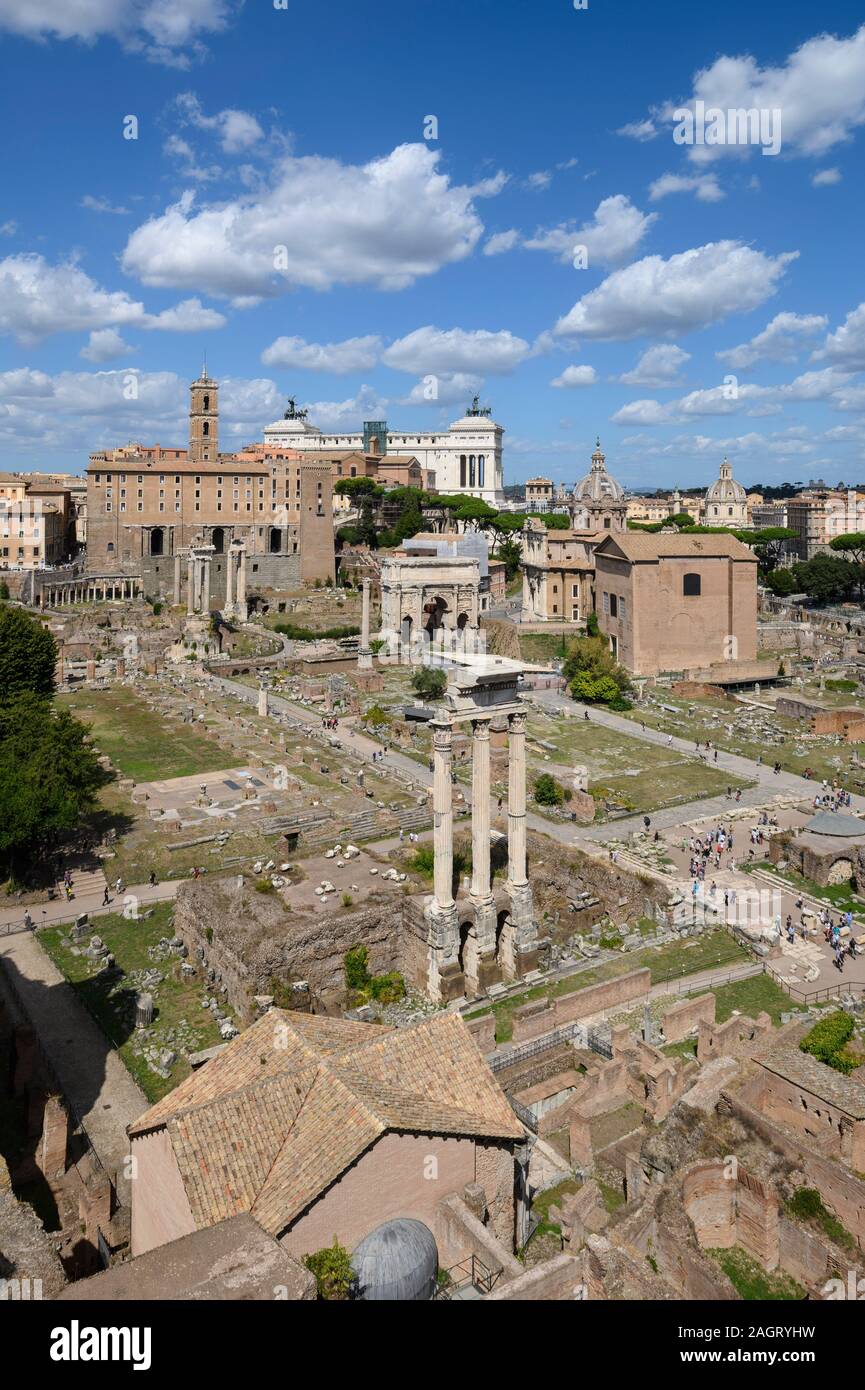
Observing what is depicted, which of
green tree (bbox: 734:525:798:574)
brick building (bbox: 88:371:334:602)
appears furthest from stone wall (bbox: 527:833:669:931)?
green tree (bbox: 734:525:798:574)

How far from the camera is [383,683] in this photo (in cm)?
5881

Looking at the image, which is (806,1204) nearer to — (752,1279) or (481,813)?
(752,1279)

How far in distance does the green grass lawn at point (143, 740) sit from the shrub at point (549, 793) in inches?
549

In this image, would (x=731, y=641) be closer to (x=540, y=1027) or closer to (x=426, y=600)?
(x=426, y=600)

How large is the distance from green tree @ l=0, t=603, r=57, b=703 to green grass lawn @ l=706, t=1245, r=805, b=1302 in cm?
3704

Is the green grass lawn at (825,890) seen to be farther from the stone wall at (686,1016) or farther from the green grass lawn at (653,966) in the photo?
the stone wall at (686,1016)

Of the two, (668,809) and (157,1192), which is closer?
(157,1192)

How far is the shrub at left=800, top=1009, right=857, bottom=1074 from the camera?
17.7 meters

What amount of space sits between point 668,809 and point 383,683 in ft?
83.7

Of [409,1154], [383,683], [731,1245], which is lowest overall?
[731,1245]

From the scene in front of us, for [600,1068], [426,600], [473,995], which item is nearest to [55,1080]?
[473,995]

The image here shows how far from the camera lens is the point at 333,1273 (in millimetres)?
10109

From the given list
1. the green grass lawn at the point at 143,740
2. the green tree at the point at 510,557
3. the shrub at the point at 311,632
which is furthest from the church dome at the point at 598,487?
the green grass lawn at the point at 143,740

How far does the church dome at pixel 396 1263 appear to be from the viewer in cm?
1043
